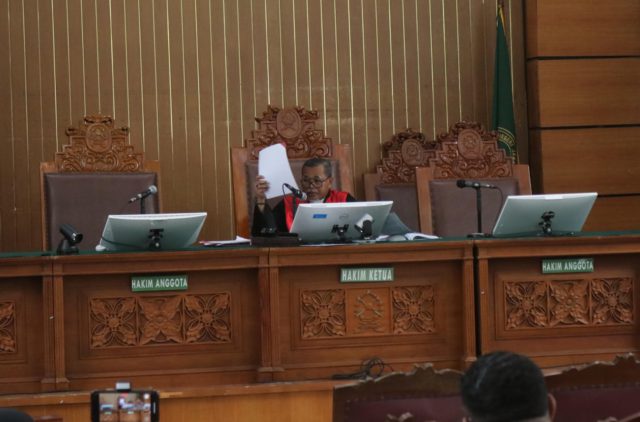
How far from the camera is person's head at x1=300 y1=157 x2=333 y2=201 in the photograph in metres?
4.81

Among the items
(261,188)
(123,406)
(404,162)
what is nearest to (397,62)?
(404,162)

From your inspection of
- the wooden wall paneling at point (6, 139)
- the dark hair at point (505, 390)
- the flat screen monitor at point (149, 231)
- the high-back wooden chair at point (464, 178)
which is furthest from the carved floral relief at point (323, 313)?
the wooden wall paneling at point (6, 139)

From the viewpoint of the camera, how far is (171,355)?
3.75m

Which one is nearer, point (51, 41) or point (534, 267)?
point (534, 267)

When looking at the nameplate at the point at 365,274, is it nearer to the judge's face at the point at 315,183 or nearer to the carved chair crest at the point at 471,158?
the judge's face at the point at 315,183

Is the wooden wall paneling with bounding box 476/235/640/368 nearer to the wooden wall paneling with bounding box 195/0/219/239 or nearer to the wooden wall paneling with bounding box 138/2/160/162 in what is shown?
the wooden wall paneling with bounding box 195/0/219/239

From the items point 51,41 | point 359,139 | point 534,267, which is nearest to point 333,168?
point 359,139

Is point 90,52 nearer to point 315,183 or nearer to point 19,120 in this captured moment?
point 19,120

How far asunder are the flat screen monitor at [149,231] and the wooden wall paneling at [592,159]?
299 centimetres

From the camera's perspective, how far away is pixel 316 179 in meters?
4.81

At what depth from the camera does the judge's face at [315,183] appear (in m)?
4.81

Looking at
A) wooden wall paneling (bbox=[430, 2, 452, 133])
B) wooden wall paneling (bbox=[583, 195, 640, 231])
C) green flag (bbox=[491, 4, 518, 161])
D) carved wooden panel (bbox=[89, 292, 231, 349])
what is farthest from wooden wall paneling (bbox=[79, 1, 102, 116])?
wooden wall paneling (bbox=[583, 195, 640, 231])

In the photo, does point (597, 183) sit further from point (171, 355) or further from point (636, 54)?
point (171, 355)

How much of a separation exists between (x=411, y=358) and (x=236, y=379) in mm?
653
